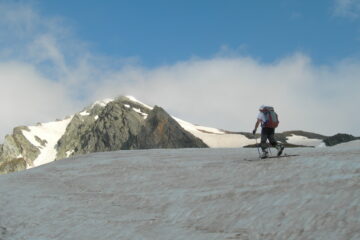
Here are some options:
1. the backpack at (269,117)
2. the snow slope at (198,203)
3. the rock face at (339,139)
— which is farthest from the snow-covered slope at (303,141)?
the snow slope at (198,203)

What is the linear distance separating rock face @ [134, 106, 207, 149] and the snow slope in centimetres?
14332

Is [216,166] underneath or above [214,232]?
above

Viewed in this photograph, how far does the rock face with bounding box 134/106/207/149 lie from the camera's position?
164m

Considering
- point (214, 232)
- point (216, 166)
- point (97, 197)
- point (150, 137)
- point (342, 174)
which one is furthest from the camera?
point (150, 137)

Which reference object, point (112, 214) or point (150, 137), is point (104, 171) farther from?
point (150, 137)

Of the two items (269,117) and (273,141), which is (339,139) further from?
(269,117)

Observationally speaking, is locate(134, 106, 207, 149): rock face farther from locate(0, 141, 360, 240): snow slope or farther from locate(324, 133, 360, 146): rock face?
locate(0, 141, 360, 240): snow slope

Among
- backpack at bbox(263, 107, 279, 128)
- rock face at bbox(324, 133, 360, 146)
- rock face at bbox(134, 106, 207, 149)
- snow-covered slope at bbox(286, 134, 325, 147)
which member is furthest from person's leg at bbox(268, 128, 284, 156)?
rock face at bbox(134, 106, 207, 149)

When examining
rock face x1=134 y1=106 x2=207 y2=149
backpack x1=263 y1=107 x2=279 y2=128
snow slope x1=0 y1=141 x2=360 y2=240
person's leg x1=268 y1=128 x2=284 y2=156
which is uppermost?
rock face x1=134 y1=106 x2=207 y2=149

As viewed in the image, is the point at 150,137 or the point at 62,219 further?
the point at 150,137

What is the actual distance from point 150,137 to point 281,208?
166m

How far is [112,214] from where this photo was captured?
1358 centimetres

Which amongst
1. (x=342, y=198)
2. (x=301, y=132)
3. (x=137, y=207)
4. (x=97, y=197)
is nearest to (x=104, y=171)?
(x=97, y=197)

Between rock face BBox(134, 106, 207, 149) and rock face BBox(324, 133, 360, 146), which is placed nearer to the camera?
rock face BBox(324, 133, 360, 146)
